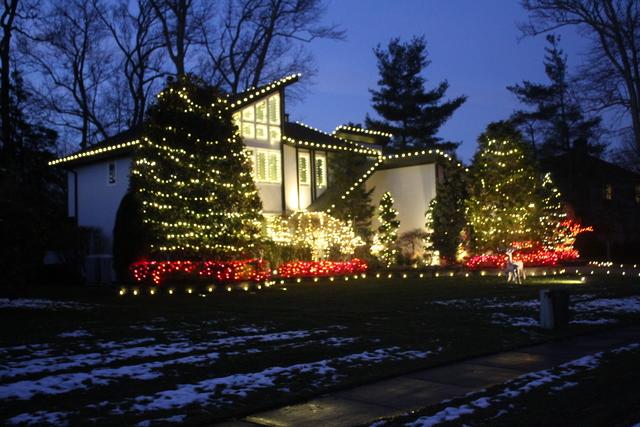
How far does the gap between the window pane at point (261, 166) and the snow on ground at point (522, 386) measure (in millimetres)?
18788

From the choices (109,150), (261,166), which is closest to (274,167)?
(261,166)

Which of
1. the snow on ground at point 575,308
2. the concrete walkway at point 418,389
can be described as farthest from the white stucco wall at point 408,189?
the concrete walkway at point 418,389

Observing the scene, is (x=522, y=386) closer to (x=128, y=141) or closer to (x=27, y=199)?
(x=27, y=199)

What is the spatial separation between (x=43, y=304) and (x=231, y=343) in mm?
8896

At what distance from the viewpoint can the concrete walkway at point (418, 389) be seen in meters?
6.37

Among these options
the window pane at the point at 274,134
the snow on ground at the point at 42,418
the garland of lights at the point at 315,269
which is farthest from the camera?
the window pane at the point at 274,134

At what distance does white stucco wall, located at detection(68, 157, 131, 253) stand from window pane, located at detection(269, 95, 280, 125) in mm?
5735

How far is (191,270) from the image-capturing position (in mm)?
20844

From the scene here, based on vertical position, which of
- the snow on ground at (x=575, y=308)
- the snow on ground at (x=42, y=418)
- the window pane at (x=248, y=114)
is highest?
the window pane at (x=248, y=114)

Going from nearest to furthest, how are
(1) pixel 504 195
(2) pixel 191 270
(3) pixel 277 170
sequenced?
(2) pixel 191 270
(3) pixel 277 170
(1) pixel 504 195

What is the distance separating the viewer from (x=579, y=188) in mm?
43625

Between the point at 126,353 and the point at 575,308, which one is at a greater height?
the point at 575,308

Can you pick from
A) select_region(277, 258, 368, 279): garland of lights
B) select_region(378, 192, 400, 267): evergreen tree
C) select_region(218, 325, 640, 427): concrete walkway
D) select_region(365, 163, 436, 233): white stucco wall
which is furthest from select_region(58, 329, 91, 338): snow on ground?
select_region(365, 163, 436, 233): white stucco wall

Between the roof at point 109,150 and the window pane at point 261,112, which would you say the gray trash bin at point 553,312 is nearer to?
the window pane at point 261,112
